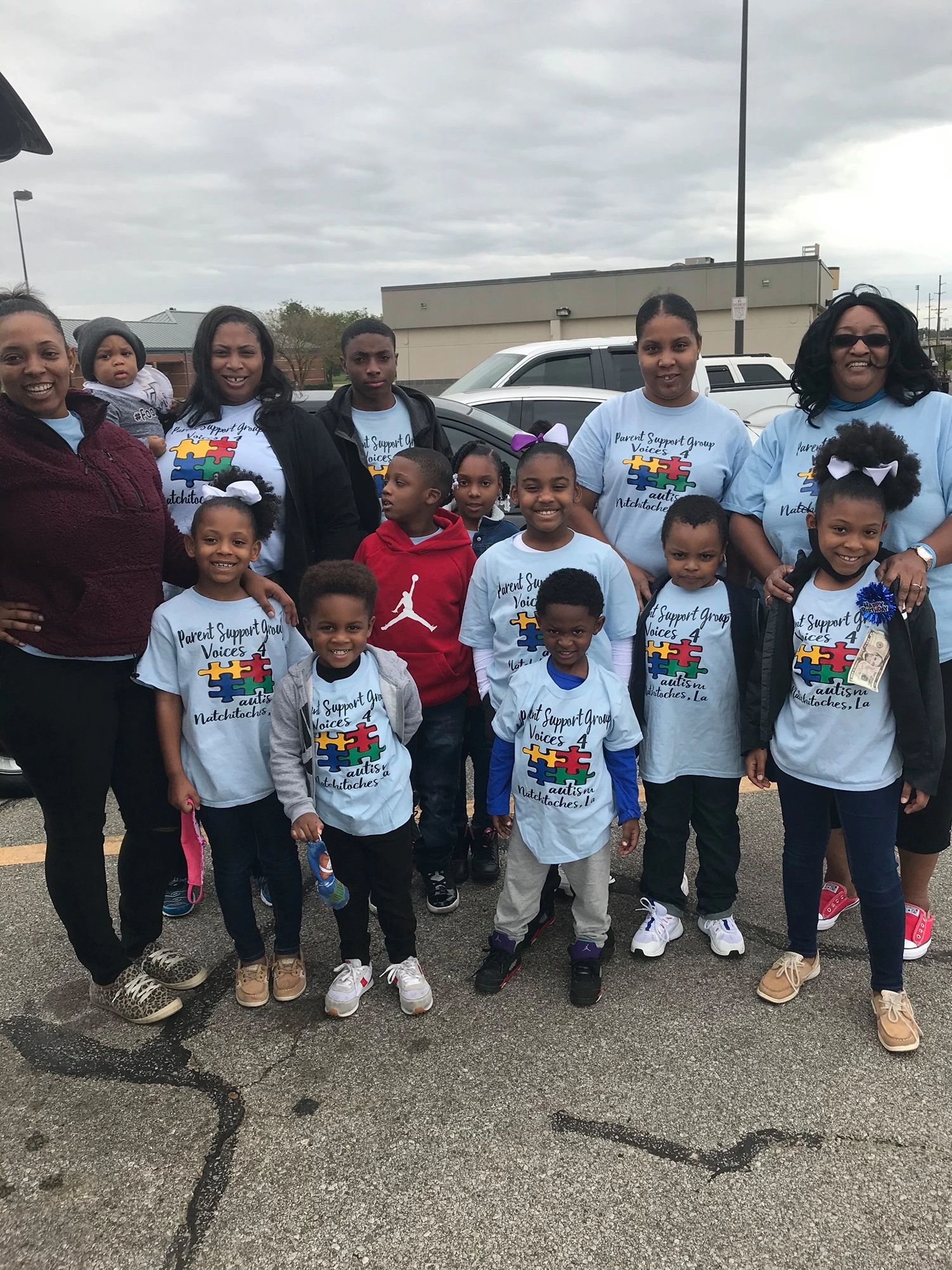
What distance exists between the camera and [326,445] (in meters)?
3.15

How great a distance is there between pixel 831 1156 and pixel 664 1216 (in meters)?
0.48

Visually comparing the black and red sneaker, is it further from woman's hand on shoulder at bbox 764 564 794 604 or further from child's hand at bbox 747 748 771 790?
woman's hand on shoulder at bbox 764 564 794 604

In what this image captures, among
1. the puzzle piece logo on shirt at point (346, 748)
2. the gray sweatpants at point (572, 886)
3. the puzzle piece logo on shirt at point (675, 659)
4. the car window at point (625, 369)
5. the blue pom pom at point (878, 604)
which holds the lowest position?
the gray sweatpants at point (572, 886)

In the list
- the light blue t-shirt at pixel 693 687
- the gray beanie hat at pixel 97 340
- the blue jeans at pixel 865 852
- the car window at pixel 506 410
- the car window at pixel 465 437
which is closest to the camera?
the blue jeans at pixel 865 852

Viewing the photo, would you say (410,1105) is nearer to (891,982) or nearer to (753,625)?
(891,982)

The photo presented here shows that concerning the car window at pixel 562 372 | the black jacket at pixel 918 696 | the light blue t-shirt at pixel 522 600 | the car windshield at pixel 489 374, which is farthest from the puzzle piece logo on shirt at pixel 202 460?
the car window at pixel 562 372

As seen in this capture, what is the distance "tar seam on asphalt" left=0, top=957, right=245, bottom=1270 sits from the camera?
6.88 ft

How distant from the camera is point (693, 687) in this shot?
2.95 metres

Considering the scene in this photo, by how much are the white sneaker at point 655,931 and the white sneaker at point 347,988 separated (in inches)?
36.6

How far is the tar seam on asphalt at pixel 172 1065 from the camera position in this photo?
2.10m

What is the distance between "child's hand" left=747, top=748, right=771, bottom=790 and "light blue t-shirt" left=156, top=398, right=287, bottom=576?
5.75 feet

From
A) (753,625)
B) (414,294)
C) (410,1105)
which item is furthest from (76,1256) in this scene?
(414,294)

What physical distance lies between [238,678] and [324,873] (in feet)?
2.15

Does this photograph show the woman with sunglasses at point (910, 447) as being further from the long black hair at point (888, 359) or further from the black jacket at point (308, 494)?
the black jacket at point (308, 494)
